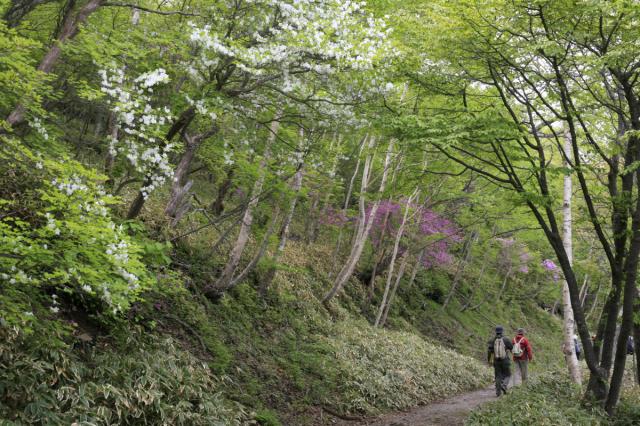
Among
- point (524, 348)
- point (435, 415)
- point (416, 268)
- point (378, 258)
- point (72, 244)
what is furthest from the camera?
point (416, 268)

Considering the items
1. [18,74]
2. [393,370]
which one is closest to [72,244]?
[18,74]

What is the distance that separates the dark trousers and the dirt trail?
71 cm

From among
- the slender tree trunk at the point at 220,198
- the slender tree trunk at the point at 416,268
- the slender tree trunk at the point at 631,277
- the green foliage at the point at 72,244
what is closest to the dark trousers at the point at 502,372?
the slender tree trunk at the point at 631,277

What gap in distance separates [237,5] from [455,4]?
3246 mm

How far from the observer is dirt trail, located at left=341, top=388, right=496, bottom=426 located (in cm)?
898

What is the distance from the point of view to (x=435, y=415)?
9.80m

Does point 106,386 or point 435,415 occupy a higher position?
point 106,386

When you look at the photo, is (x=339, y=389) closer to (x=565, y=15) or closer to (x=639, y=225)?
(x=639, y=225)

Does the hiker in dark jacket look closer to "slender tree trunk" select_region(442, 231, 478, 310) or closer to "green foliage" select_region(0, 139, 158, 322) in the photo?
"green foliage" select_region(0, 139, 158, 322)

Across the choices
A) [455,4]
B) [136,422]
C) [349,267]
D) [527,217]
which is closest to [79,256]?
[136,422]

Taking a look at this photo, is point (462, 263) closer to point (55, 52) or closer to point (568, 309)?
point (568, 309)

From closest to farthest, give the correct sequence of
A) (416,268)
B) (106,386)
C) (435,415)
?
(106,386) → (435,415) → (416,268)

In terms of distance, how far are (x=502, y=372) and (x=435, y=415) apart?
8.01ft

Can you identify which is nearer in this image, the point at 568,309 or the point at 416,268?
the point at 568,309
